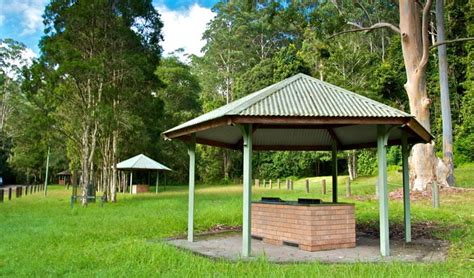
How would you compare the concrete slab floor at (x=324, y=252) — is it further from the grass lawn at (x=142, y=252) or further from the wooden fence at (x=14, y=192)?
the wooden fence at (x=14, y=192)

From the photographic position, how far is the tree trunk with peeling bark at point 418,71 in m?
16.2

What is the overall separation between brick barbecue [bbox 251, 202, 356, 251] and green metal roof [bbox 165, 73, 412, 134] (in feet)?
5.99

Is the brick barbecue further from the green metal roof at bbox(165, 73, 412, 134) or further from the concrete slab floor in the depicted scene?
the green metal roof at bbox(165, 73, 412, 134)

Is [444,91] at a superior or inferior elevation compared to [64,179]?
superior

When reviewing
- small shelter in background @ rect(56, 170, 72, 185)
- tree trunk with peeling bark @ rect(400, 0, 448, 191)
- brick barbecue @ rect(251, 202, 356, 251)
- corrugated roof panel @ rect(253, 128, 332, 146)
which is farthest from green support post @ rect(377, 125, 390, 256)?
small shelter in background @ rect(56, 170, 72, 185)

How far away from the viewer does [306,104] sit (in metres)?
7.70

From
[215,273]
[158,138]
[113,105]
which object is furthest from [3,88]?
[215,273]

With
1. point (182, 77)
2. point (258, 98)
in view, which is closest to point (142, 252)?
point (258, 98)

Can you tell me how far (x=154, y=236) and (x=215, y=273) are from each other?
4.35 meters

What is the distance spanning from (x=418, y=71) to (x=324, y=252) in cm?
1130

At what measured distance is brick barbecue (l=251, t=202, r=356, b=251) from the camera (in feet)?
25.6

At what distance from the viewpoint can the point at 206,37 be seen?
51.4m

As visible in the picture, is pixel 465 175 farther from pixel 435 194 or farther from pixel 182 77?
pixel 182 77

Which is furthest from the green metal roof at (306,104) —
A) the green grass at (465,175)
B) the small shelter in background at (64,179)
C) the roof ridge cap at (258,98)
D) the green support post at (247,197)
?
the small shelter in background at (64,179)
